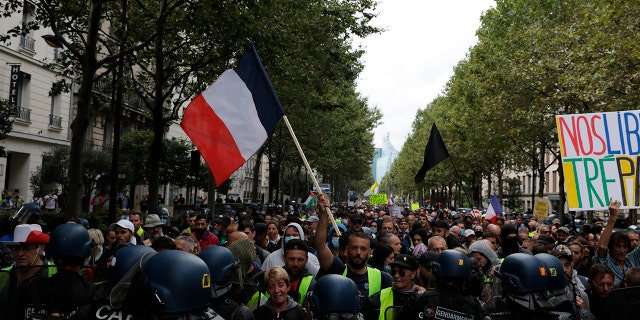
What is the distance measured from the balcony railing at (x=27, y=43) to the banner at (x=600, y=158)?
25200 millimetres

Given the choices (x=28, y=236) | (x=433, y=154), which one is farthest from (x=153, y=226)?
(x=433, y=154)

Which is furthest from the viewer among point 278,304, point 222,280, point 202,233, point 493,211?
point 493,211

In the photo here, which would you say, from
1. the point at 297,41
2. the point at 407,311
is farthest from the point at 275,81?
the point at 407,311

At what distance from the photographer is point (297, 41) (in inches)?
846

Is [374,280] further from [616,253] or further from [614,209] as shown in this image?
[616,253]

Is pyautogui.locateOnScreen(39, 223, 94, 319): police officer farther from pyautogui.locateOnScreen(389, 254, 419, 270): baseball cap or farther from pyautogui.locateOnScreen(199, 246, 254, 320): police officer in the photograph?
pyautogui.locateOnScreen(389, 254, 419, 270): baseball cap

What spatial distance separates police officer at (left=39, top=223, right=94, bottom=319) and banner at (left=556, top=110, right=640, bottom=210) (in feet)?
18.9

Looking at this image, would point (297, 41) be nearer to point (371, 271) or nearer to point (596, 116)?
point (596, 116)

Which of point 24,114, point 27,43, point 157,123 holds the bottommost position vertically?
point 157,123

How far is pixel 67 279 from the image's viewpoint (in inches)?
162

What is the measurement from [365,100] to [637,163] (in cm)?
4837

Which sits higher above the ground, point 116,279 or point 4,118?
point 4,118

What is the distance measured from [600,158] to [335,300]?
5.24 meters

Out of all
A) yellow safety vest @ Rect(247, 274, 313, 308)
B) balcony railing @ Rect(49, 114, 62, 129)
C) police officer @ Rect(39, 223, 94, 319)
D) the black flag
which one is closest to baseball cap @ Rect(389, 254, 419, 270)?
yellow safety vest @ Rect(247, 274, 313, 308)
